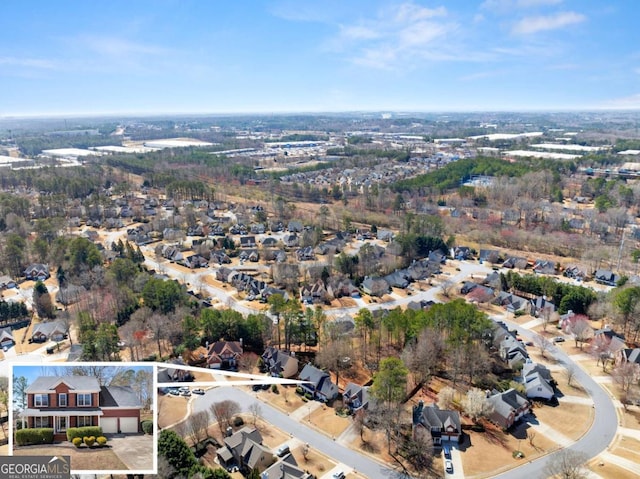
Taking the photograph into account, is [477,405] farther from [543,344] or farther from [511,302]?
[511,302]

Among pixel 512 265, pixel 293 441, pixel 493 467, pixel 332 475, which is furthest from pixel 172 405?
pixel 512 265

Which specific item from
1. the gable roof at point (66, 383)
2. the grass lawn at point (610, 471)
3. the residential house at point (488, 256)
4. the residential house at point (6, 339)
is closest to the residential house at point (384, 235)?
the residential house at point (488, 256)

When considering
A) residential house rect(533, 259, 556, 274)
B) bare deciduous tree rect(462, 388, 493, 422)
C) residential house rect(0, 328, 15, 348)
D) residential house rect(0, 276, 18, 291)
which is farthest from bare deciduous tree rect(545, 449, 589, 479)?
residential house rect(0, 276, 18, 291)

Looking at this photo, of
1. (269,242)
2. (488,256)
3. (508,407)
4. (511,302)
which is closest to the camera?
(508,407)

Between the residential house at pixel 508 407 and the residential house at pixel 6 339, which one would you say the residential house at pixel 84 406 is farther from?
the residential house at pixel 6 339

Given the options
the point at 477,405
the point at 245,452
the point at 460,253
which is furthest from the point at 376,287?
the point at 245,452

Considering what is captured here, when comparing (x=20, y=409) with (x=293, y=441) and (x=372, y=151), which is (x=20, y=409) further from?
(x=372, y=151)

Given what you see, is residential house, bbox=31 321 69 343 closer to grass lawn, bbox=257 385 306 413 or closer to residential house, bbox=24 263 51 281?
residential house, bbox=24 263 51 281
